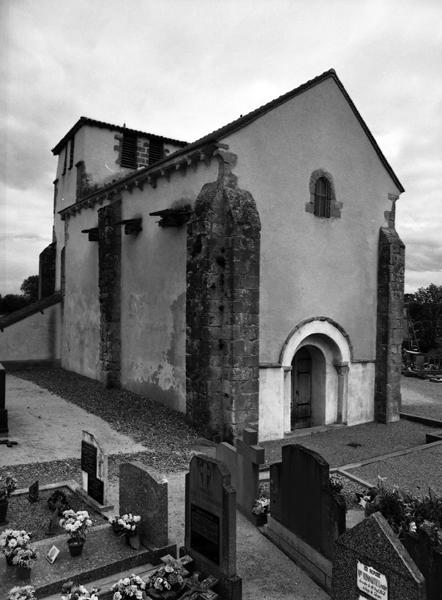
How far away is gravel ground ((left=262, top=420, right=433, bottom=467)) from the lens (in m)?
10.8

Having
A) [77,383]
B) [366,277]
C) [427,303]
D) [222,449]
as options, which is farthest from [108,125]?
[427,303]

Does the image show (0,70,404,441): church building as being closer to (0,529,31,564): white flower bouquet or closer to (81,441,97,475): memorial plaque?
(81,441,97,475): memorial plaque

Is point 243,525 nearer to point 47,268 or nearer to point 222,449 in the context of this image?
point 222,449

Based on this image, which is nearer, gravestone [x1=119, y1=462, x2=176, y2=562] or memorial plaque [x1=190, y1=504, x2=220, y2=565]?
memorial plaque [x1=190, y1=504, x2=220, y2=565]

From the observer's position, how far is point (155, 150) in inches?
881

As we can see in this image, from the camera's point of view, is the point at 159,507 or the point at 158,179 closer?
the point at 159,507

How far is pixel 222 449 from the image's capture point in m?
8.27

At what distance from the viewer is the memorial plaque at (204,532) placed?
17.2ft

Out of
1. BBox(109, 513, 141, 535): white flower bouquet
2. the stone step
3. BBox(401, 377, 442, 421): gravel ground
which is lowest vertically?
BBox(401, 377, 442, 421): gravel ground

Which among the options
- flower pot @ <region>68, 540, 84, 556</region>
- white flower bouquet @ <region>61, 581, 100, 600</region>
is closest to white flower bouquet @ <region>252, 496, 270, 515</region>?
flower pot @ <region>68, 540, 84, 556</region>

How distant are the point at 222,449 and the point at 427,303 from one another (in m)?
30.8

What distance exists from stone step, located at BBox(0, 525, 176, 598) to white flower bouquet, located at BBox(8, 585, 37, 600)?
32 centimetres

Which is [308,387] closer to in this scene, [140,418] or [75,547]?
[140,418]

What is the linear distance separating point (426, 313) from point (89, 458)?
101 ft
